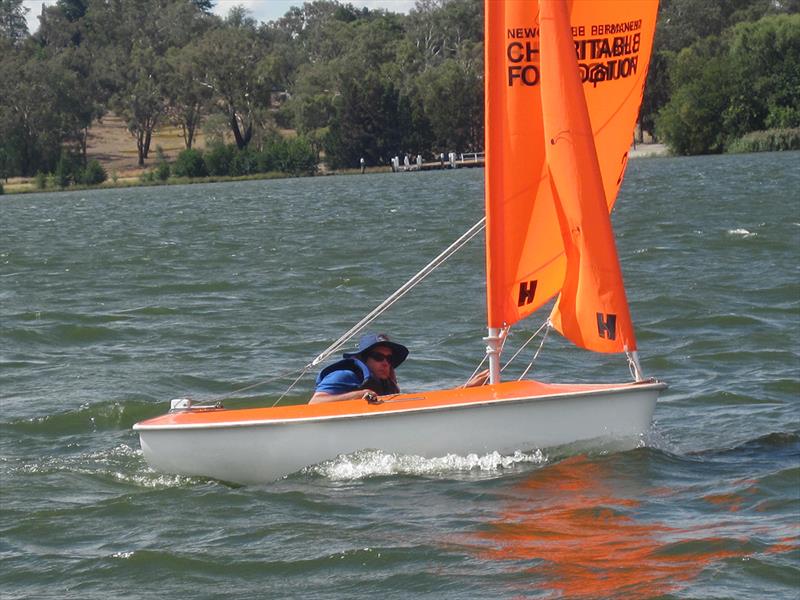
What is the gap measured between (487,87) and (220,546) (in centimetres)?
327

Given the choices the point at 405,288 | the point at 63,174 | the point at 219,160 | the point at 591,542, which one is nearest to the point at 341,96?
the point at 219,160

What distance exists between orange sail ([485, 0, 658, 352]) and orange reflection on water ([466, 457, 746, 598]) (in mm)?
1022

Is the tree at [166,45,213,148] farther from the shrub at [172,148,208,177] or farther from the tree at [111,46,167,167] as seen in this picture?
the shrub at [172,148,208,177]

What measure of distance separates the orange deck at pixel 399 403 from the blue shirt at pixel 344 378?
214 mm

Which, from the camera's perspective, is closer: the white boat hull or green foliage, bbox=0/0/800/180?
the white boat hull

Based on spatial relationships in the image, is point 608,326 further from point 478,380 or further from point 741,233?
point 741,233

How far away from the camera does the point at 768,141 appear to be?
66.1 meters

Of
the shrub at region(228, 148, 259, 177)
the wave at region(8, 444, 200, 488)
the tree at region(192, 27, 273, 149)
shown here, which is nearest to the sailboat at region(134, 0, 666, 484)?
the wave at region(8, 444, 200, 488)

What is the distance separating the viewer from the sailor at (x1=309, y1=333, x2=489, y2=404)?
9.03 m

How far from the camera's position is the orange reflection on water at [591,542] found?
702cm

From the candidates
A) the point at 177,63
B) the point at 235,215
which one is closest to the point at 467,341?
the point at 235,215

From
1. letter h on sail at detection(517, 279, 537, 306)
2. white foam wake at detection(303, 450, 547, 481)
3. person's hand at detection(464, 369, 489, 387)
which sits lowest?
white foam wake at detection(303, 450, 547, 481)

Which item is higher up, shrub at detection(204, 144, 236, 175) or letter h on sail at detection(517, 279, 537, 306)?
letter h on sail at detection(517, 279, 537, 306)

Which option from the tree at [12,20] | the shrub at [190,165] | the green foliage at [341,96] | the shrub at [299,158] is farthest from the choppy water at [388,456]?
the tree at [12,20]
